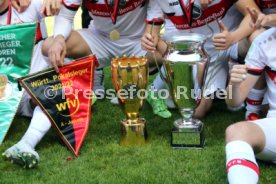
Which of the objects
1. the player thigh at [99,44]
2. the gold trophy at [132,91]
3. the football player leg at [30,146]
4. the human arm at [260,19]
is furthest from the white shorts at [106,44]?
the human arm at [260,19]

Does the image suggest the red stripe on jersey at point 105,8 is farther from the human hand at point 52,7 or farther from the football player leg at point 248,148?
the football player leg at point 248,148

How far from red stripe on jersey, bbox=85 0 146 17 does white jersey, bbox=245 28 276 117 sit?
998mm

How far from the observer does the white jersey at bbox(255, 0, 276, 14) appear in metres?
2.85

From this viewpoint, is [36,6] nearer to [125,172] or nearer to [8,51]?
[8,51]

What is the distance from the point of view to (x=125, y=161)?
2391mm

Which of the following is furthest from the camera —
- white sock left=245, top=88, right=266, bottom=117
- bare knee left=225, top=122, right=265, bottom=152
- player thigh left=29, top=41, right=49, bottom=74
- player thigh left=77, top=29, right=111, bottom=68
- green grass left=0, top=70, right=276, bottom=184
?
player thigh left=77, top=29, right=111, bottom=68

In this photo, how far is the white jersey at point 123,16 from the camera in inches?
125

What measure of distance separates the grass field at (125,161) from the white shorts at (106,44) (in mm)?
620

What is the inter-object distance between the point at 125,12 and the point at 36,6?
0.57m

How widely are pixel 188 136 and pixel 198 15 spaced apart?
80 centimetres

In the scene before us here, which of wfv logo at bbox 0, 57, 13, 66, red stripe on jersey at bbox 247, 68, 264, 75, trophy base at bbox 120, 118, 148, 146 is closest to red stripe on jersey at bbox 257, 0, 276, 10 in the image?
red stripe on jersey at bbox 247, 68, 264, 75

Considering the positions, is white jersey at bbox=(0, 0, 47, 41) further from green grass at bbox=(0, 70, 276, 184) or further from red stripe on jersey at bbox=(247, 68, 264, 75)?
red stripe on jersey at bbox=(247, 68, 264, 75)

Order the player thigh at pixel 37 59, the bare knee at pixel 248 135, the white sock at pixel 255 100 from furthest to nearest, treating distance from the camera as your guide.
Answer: the player thigh at pixel 37 59 < the white sock at pixel 255 100 < the bare knee at pixel 248 135

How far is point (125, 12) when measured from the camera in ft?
10.5
